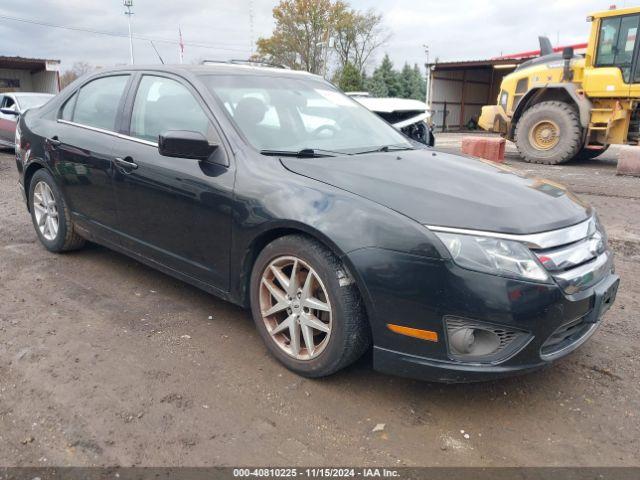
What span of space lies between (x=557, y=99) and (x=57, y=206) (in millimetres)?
10829

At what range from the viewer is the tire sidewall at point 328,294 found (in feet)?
8.09

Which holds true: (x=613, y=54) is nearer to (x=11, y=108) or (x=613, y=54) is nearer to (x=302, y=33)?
(x=11, y=108)

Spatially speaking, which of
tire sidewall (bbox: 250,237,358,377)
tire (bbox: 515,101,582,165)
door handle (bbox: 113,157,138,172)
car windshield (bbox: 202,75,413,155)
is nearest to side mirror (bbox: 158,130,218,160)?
car windshield (bbox: 202,75,413,155)

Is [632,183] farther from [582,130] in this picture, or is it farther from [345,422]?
[345,422]

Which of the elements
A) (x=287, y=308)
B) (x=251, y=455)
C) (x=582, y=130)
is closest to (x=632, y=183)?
(x=582, y=130)

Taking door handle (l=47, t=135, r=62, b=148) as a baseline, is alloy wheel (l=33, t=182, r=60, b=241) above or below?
below

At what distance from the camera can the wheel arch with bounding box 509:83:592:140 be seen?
10758 millimetres

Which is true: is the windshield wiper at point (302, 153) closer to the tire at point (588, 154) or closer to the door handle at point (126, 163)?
the door handle at point (126, 163)

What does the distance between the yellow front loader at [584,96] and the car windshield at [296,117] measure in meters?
8.82

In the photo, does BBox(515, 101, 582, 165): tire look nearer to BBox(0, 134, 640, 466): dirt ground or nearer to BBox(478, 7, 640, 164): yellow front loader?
BBox(478, 7, 640, 164): yellow front loader

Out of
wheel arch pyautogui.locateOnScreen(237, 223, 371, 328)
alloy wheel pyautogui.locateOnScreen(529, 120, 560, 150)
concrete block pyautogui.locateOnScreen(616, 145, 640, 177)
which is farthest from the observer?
alloy wheel pyautogui.locateOnScreen(529, 120, 560, 150)

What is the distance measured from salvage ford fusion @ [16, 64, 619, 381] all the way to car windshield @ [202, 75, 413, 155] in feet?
0.05

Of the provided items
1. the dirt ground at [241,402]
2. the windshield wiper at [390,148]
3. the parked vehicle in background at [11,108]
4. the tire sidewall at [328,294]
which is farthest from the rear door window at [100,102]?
the parked vehicle in background at [11,108]

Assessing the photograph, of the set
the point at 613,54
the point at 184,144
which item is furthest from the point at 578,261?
the point at 613,54
